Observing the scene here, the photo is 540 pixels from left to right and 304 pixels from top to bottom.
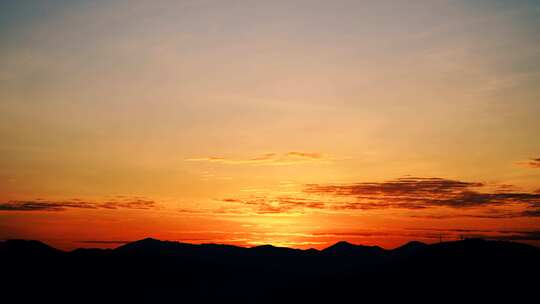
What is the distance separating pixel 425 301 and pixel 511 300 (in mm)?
29296

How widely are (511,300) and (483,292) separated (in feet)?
40.6

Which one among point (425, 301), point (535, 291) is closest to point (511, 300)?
point (535, 291)

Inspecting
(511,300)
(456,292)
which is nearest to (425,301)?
(456,292)

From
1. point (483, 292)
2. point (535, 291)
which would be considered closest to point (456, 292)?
point (483, 292)

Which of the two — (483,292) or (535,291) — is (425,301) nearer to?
(483,292)

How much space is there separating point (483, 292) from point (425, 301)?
20.3 meters

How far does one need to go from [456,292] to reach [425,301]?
11558 millimetres

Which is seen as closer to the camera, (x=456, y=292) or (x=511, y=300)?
(x=511, y=300)

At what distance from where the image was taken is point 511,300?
18162 centimetres

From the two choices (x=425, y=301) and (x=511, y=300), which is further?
(x=425, y=301)

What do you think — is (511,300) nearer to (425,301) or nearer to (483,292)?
(483,292)

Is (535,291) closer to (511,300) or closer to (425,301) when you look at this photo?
(511,300)

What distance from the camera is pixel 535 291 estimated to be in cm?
18625

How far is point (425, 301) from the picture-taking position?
19762 centimetres
